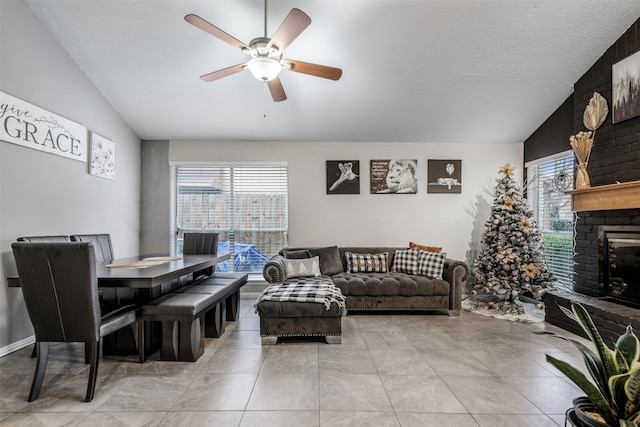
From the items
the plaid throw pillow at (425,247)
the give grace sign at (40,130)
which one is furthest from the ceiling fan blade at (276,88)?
the plaid throw pillow at (425,247)

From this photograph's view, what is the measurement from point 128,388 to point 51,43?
3580mm

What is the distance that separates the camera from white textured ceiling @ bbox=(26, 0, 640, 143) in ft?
10.3

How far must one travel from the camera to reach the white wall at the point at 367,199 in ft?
17.4

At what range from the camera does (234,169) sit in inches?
212

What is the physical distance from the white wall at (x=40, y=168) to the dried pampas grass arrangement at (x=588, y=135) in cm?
579

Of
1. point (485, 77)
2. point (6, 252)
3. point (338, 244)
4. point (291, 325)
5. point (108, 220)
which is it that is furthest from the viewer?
point (338, 244)

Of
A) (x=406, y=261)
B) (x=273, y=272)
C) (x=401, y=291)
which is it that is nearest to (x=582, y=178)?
(x=406, y=261)

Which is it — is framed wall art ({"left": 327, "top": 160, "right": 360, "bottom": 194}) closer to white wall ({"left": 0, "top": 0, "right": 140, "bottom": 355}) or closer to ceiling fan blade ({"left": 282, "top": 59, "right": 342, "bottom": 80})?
ceiling fan blade ({"left": 282, "top": 59, "right": 342, "bottom": 80})

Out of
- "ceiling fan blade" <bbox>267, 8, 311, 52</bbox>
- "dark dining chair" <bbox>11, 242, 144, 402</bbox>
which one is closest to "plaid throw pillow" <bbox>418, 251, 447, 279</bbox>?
"ceiling fan blade" <bbox>267, 8, 311, 52</bbox>

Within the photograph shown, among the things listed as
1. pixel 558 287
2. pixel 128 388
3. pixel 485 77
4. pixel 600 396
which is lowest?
pixel 128 388

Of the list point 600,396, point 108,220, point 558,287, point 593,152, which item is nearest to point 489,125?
point 593,152

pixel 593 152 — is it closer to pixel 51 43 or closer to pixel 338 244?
pixel 338 244

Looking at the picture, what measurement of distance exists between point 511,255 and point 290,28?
154 inches

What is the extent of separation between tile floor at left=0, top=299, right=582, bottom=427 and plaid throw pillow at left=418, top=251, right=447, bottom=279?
109 cm
